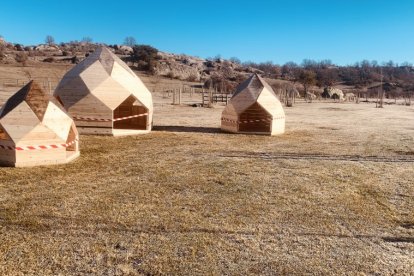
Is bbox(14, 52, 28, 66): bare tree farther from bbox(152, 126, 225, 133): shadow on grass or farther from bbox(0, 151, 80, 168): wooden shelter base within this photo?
bbox(0, 151, 80, 168): wooden shelter base

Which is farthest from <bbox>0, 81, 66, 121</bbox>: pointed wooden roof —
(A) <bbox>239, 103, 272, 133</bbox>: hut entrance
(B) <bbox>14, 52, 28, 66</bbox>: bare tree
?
(B) <bbox>14, 52, 28, 66</bbox>: bare tree

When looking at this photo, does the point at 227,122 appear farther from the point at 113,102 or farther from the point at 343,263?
the point at 343,263

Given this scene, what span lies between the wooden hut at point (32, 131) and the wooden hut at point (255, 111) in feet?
30.5

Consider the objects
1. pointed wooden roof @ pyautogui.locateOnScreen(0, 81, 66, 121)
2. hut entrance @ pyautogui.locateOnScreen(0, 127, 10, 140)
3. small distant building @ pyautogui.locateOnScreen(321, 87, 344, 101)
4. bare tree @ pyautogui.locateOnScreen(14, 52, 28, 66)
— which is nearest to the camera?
hut entrance @ pyautogui.locateOnScreen(0, 127, 10, 140)

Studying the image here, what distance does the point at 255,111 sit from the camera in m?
19.8

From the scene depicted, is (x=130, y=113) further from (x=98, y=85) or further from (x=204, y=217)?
(x=204, y=217)

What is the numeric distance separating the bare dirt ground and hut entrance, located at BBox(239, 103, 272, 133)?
5.38 metres

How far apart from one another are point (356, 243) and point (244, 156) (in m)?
6.93

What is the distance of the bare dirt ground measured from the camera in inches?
226

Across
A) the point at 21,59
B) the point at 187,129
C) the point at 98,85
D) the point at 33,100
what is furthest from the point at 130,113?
the point at 21,59

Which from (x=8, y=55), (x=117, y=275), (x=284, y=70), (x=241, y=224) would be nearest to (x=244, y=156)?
(x=241, y=224)

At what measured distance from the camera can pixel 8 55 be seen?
71.2 m

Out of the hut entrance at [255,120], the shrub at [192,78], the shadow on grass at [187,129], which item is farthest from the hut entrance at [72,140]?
the shrub at [192,78]

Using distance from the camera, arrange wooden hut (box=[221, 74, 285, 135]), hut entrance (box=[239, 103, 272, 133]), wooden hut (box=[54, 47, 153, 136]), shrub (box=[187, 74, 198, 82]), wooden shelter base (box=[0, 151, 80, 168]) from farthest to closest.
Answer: shrub (box=[187, 74, 198, 82]), hut entrance (box=[239, 103, 272, 133]), wooden hut (box=[221, 74, 285, 135]), wooden hut (box=[54, 47, 153, 136]), wooden shelter base (box=[0, 151, 80, 168])
